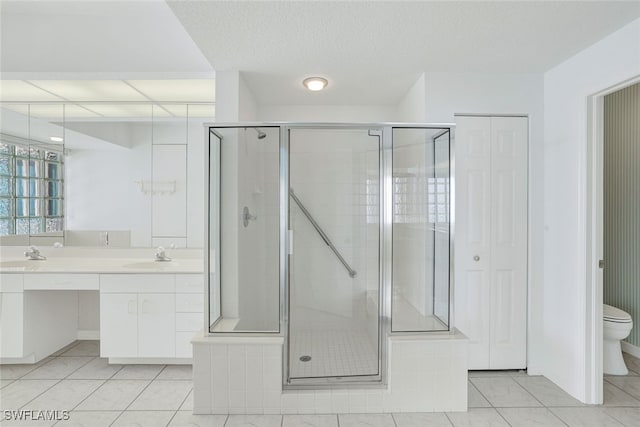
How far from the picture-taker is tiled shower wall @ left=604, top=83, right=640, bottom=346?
3.04 metres

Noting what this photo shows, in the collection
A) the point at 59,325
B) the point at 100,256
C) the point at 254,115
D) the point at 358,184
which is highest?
the point at 254,115

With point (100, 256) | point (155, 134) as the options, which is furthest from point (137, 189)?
point (100, 256)

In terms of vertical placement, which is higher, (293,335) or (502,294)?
(502,294)

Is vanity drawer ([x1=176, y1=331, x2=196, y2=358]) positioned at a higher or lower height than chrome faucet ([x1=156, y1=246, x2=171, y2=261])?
lower

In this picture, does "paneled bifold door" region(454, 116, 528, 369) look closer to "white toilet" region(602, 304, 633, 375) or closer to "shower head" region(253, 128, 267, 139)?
"white toilet" region(602, 304, 633, 375)

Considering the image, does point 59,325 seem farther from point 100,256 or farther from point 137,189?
point 137,189

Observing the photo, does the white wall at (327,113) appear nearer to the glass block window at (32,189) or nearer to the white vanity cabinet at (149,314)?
the white vanity cabinet at (149,314)

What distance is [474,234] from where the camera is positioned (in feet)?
8.81

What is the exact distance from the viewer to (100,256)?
324 cm

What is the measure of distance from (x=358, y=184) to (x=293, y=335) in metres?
1.18

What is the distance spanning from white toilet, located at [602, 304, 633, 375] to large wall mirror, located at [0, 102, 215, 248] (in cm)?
370

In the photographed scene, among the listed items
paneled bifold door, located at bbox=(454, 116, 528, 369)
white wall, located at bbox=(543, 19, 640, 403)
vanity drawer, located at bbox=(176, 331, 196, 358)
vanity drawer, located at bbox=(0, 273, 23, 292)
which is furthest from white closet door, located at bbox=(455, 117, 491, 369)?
A: vanity drawer, located at bbox=(0, 273, 23, 292)

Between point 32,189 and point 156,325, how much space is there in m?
2.00

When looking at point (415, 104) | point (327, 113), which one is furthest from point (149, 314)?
point (415, 104)
